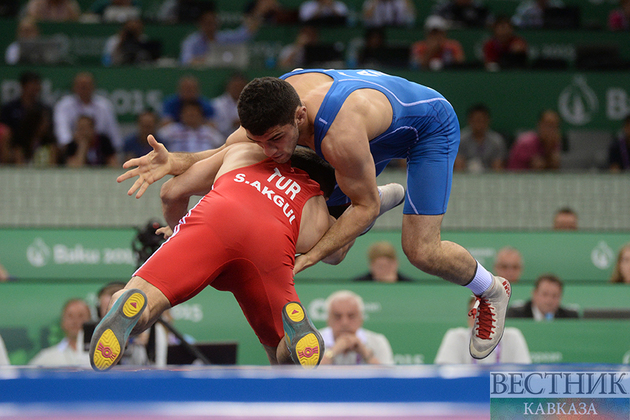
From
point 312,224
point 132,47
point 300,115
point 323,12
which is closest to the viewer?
point 300,115

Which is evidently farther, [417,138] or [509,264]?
[509,264]

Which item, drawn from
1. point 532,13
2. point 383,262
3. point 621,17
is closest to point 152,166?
point 383,262

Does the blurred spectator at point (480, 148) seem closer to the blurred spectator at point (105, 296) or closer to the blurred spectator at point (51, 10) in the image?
the blurred spectator at point (105, 296)

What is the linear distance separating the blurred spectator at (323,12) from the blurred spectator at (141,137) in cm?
285

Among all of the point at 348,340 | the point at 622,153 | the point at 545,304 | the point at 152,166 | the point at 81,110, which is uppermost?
the point at 81,110

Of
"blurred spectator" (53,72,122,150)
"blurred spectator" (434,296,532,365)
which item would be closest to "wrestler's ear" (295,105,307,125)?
"blurred spectator" (434,296,532,365)

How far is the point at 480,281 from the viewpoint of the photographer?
177 inches

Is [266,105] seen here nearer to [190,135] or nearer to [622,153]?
[190,135]

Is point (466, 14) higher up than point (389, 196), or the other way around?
point (466, 14)

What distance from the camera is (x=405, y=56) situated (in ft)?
31.5

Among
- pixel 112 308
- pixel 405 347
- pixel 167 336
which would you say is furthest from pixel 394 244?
pixel 112 308

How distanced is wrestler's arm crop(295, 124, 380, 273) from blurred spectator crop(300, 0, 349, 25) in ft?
23.1

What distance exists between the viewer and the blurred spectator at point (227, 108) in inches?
350

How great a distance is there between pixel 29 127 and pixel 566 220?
226 inches
